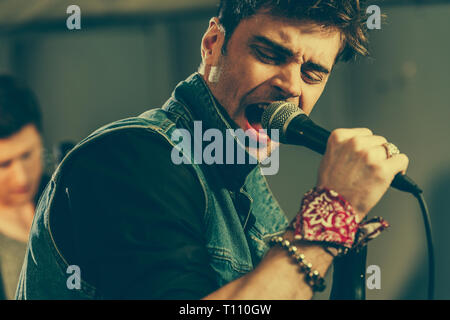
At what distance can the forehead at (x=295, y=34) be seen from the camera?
3.22 feet

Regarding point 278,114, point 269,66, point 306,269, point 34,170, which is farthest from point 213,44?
point 34,170

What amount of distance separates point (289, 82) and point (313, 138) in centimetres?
20

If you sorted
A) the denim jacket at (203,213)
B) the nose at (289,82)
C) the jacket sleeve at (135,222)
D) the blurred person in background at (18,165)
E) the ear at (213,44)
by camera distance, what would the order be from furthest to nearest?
the blurred person in background at (18,165)
the ear at (213,44)
the nose at (289,82)
the denim jacket at (203,213)
the jacket sleeve at (135,222)

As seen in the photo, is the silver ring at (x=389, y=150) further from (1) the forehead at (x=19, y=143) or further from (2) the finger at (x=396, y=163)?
(1) the forehead at (x=19, y=143)

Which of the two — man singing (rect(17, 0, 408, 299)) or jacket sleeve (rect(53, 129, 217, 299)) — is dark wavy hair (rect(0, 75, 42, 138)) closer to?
man singing (rect(17, 0, 408, 299))

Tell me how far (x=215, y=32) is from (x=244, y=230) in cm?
40

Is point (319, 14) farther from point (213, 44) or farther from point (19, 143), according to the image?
point (19, 143)

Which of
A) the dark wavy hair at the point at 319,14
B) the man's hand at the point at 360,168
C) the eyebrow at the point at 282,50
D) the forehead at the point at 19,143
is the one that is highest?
the dark wavy hair at the point at 319,14

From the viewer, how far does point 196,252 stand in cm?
72

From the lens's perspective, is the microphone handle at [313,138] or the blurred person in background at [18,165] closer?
the microphone handle at [313,138]

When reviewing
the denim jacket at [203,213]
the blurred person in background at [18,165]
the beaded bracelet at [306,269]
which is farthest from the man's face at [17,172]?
the beaded bracelet at [306,269]

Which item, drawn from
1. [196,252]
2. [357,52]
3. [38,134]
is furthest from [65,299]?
[38,134]
